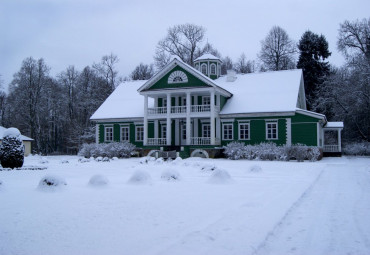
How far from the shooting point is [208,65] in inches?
1462

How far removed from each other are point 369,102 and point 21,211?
3333 cm

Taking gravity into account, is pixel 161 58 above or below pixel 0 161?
above

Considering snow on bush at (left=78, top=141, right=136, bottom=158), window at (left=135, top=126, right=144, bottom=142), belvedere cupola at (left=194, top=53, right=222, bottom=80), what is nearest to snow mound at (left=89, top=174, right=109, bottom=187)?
snow on bush at (left=78, top=141, right=136, bottom=158)

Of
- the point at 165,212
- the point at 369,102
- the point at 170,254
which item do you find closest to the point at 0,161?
the point at 165,212

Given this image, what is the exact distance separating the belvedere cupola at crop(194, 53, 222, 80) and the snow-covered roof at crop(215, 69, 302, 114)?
3.94ft

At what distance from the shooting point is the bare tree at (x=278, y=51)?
49094mm

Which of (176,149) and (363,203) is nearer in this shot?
(363,203)

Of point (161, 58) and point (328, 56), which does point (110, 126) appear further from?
Result: point (328, 56)

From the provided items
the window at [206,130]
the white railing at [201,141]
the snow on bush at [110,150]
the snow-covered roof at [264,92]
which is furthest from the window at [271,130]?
the snow on bush at [110,150]

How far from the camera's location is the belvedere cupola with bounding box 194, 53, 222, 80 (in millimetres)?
37031

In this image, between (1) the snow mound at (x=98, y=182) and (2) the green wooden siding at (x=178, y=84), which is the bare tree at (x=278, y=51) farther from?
(1) the snow mound at (x=98, y=182)

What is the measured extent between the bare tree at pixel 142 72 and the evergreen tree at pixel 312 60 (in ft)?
69.8

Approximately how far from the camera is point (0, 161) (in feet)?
61.1

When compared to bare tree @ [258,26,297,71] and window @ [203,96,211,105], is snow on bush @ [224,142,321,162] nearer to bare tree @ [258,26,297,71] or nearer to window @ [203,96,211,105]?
window @ [203,96,211,105]
